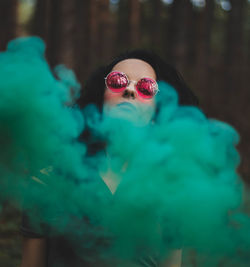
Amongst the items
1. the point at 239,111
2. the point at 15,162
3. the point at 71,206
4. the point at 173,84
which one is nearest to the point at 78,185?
the point at 71,206

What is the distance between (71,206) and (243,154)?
5917 millimetres

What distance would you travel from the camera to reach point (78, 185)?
1078 millimetres

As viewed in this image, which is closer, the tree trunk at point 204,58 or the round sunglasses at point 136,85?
the round sunglasses at point 136,85

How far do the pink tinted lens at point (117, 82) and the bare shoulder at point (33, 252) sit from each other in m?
0.64

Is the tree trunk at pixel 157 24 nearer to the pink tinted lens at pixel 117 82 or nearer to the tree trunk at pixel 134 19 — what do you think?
the tree trunk at pixel 134 19

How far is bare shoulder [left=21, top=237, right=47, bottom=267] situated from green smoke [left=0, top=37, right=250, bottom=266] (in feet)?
0.30

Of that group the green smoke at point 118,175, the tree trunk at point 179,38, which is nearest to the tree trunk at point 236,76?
the tree trunk at point 179,38

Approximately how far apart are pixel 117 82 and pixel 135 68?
0.13 meters

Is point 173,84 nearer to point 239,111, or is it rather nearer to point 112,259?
point 112,259

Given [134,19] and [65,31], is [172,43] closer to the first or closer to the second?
[65,31]

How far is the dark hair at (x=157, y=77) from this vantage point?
4.75 feet

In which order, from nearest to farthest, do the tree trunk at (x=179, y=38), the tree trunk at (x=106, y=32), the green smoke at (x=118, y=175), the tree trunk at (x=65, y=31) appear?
the green smoke at (x=118, y=175), the tree trunk at (x=65, y=31), the tree trunk at (x=179, y=38), the tree trunk at (x=106, y=32)

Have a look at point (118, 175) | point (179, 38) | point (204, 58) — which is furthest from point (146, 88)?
point (204, 58)

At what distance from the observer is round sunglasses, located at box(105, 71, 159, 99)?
4.13 ft
